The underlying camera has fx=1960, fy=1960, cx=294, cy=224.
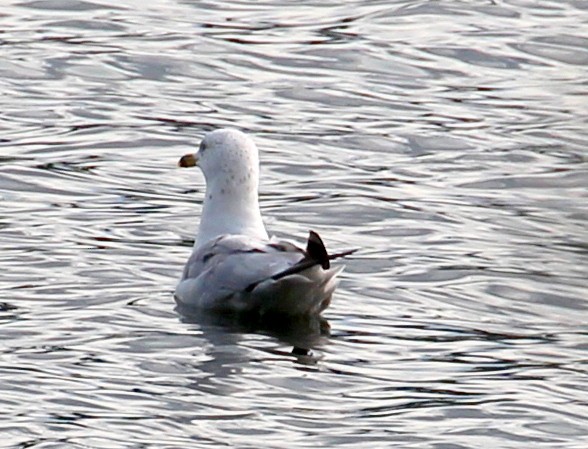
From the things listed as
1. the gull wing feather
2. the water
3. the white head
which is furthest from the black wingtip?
the white head

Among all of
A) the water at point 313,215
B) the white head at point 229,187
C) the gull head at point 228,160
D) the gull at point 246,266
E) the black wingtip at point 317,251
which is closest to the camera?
the water at point 313,215

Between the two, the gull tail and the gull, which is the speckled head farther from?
the gull tail

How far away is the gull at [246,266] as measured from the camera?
10.8 m

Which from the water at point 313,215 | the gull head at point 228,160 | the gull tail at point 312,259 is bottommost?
the water at point 313,215

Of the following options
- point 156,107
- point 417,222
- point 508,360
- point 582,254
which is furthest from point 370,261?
point 582,254

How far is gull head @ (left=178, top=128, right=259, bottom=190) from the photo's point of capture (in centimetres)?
1188

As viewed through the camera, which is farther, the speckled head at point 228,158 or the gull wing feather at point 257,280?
the speckled head at point 228,158

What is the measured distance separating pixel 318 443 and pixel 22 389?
156cm

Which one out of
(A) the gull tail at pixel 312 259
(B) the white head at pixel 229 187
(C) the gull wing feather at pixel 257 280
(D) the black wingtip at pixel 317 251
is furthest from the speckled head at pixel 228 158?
(D) the black wingtip at pixel 317 251

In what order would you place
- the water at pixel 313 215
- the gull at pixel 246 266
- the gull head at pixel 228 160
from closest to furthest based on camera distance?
the water at pixel 313 215
the gull at pixel 246 266
the gull head at pixel 228 160

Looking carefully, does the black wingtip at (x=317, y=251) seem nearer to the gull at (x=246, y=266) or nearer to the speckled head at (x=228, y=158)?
the gull at (x=246, y=266)

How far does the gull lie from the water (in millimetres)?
177

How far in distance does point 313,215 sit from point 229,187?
1.89 m

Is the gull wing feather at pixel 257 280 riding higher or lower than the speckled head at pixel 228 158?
lower
